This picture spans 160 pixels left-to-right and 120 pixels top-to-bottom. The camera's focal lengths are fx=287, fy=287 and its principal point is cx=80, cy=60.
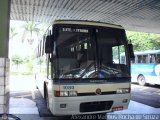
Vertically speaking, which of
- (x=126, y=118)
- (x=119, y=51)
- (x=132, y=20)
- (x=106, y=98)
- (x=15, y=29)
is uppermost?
(x=15, y=29)

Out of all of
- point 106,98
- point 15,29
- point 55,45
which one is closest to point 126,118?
point 106,98

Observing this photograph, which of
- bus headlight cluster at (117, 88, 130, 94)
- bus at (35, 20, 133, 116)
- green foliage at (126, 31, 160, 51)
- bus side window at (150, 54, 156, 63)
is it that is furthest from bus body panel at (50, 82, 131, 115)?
green foliage at (126, 31, 160, 51)

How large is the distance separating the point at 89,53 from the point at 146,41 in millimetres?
27488

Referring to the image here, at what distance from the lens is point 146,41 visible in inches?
1355

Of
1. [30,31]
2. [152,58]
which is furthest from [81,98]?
[30,31]

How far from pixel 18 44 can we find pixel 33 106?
39.9 m

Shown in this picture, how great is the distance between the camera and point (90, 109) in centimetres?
805

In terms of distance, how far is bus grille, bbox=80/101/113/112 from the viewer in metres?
7.96

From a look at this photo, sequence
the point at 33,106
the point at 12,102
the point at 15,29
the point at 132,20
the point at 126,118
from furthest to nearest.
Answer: the point at 15,29 → the point at 132,20 → the point at 12,102 → the point at 33,106 → the point at 126,118

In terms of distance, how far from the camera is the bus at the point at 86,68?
775 centimetres

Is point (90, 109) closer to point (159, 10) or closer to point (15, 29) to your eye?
point (159, 10)

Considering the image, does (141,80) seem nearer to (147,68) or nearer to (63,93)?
(147,68)

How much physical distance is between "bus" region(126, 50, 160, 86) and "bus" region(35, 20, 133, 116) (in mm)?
11988

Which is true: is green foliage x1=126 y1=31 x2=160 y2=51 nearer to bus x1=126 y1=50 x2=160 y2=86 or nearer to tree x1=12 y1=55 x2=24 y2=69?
bus x1=126 y1=50 x2=160 y2=86
